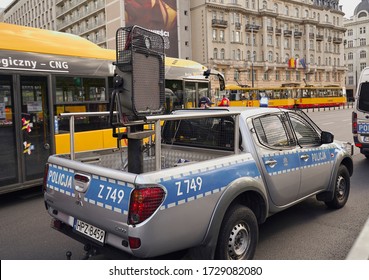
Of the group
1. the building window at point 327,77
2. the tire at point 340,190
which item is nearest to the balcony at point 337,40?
the building window at point 327,77

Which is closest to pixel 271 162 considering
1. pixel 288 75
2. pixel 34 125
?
pixel 34 125

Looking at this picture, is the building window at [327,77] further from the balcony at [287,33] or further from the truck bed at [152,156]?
the truck bed at [152,156]

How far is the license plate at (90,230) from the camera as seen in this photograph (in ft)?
10.6

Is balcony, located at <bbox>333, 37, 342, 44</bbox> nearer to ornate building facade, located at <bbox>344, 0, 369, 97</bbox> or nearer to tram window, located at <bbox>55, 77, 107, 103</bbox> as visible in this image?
ornate building facade, located at <bbox>344, 0, 369, 97</bbox>

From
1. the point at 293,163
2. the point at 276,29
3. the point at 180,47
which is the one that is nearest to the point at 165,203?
the point at 293,163

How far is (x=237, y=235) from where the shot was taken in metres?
3.66

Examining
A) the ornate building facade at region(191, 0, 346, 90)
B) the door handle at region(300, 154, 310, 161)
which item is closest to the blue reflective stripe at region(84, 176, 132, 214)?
the door handle at region(300, 154, 310, 161)

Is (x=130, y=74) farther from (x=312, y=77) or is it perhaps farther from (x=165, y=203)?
(x=312, y=77)

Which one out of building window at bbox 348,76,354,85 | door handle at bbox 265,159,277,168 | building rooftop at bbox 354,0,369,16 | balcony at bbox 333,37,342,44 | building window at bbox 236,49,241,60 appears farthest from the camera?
building window at bbox 348,76,354,85

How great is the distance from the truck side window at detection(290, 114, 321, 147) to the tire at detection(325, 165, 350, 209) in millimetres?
820

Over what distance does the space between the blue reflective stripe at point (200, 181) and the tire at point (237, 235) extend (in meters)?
0.34

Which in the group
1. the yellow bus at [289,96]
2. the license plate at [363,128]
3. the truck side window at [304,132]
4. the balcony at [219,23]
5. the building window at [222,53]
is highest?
the balcony at [219,23]

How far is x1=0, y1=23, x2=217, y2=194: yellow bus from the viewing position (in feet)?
20.9

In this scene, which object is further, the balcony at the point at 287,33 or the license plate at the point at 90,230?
the balcony at the point at 287,33
